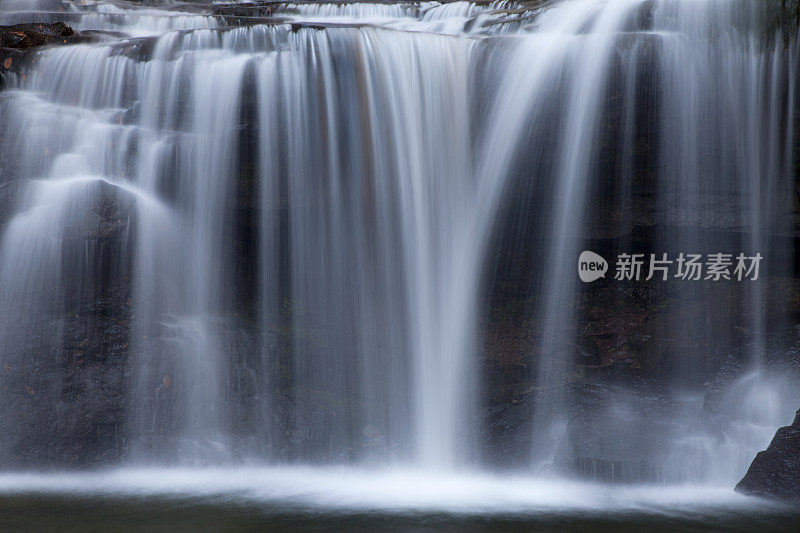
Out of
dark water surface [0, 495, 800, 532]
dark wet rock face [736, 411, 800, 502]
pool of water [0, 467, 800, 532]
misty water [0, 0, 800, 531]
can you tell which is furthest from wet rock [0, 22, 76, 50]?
dark wet rock face [736, 411, 800, 502]

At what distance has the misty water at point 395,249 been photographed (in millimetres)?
6750

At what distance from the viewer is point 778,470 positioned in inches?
247

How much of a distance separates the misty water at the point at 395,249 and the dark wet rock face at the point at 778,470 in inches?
13.6

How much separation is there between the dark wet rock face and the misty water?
0.35 m

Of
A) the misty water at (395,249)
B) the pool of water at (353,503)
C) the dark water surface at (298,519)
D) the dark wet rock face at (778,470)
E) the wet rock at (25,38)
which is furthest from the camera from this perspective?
the wet rock at (25,38)

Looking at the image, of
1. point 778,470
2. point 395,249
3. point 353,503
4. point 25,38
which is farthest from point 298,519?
point 25,38

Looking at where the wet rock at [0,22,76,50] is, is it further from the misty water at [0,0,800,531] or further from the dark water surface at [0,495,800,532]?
Result: the dark water surface at [0,495,800,532]

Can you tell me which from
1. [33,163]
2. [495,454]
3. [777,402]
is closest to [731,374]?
[777,402]

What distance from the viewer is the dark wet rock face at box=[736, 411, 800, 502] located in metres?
6.19

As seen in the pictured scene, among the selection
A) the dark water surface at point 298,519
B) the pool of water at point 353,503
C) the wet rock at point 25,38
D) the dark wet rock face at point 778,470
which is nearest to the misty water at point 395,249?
the pool of water at point 353,503

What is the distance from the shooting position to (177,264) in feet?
23.2

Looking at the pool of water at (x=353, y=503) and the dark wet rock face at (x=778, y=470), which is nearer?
the pool of water at (x=353, y=503)

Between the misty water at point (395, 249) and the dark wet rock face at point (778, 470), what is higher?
the misty water at point (395, 249)

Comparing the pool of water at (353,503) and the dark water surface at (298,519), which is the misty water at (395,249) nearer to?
the pool of water at (353,503)
